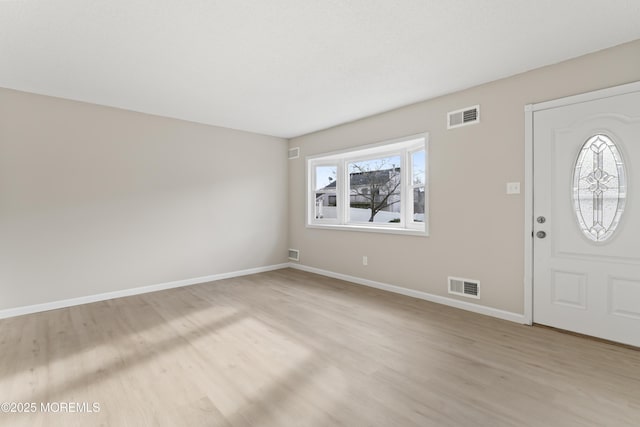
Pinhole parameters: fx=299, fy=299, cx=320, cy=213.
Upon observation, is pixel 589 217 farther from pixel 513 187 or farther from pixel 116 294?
pixel 116 294

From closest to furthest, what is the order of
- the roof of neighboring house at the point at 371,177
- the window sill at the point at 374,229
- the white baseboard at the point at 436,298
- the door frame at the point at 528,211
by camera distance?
the door frame at the point at 528,211 < the white baseboard at the point at 436,298 < the window sill at the point at 374,229 < the roof of neighboring house at the point at 371,177

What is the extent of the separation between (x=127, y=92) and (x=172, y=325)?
277 cm

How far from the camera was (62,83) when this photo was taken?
10.8ft

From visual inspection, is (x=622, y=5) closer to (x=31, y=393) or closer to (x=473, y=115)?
(x=473, y=115)

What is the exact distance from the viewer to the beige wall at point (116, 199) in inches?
138

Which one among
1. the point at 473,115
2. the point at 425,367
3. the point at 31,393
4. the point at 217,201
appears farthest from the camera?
the point at 217,201

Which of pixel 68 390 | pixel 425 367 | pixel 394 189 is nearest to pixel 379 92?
pixel 394 189

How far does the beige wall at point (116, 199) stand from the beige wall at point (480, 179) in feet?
8.04

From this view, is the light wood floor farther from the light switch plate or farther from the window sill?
the light switch plate

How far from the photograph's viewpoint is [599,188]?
8.86 feet

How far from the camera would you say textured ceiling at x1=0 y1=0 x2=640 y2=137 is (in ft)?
6.91

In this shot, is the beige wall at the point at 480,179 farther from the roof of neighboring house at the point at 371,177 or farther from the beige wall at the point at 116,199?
the beige wall at the point at 116,199

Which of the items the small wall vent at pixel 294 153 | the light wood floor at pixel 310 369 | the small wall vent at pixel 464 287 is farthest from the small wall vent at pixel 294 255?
the small wall vent at pixel 464 287

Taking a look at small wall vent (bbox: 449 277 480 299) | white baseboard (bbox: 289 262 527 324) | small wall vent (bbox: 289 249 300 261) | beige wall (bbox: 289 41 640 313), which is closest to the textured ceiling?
beige wall (bbox: 289 41 640 313)
